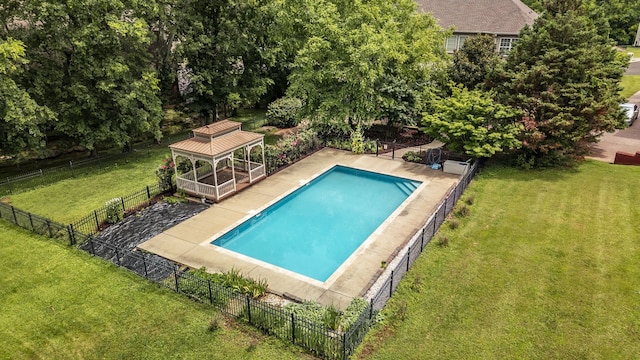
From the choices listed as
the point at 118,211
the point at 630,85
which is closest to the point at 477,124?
the point at 118,211

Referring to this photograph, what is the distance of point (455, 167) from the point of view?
993 inches

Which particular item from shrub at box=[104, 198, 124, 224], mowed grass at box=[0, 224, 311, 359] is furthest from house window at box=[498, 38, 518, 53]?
mowed grass at box=[0, 224, 311, 359]

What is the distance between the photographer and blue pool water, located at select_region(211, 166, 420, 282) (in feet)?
58.5

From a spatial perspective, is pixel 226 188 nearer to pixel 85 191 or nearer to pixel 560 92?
pixel 85 191

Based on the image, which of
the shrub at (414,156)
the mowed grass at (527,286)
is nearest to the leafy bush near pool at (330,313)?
the mowed grass at (527,286)

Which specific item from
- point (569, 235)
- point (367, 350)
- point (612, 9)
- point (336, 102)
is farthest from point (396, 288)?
point (612, 9)

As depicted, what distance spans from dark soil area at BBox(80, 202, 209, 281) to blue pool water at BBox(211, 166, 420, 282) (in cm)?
284

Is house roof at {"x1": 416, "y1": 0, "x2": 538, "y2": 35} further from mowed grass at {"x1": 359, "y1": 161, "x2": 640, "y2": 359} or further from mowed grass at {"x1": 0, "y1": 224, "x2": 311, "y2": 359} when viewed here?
mowed grass at {"x1": 0, "y1": 224, "x2": 311, "y2": 359}

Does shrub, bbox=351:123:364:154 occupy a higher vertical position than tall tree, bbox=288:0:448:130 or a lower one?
lower

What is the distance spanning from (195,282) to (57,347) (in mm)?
4337

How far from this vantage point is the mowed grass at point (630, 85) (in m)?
42.1

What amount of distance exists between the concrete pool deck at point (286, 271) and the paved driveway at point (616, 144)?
10531mm

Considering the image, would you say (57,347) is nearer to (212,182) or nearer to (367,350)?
(367,350)

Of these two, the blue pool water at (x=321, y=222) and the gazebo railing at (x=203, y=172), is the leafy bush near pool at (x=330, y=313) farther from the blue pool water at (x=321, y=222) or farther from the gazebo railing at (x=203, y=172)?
the gazebo railing at (x=203, y=172)
